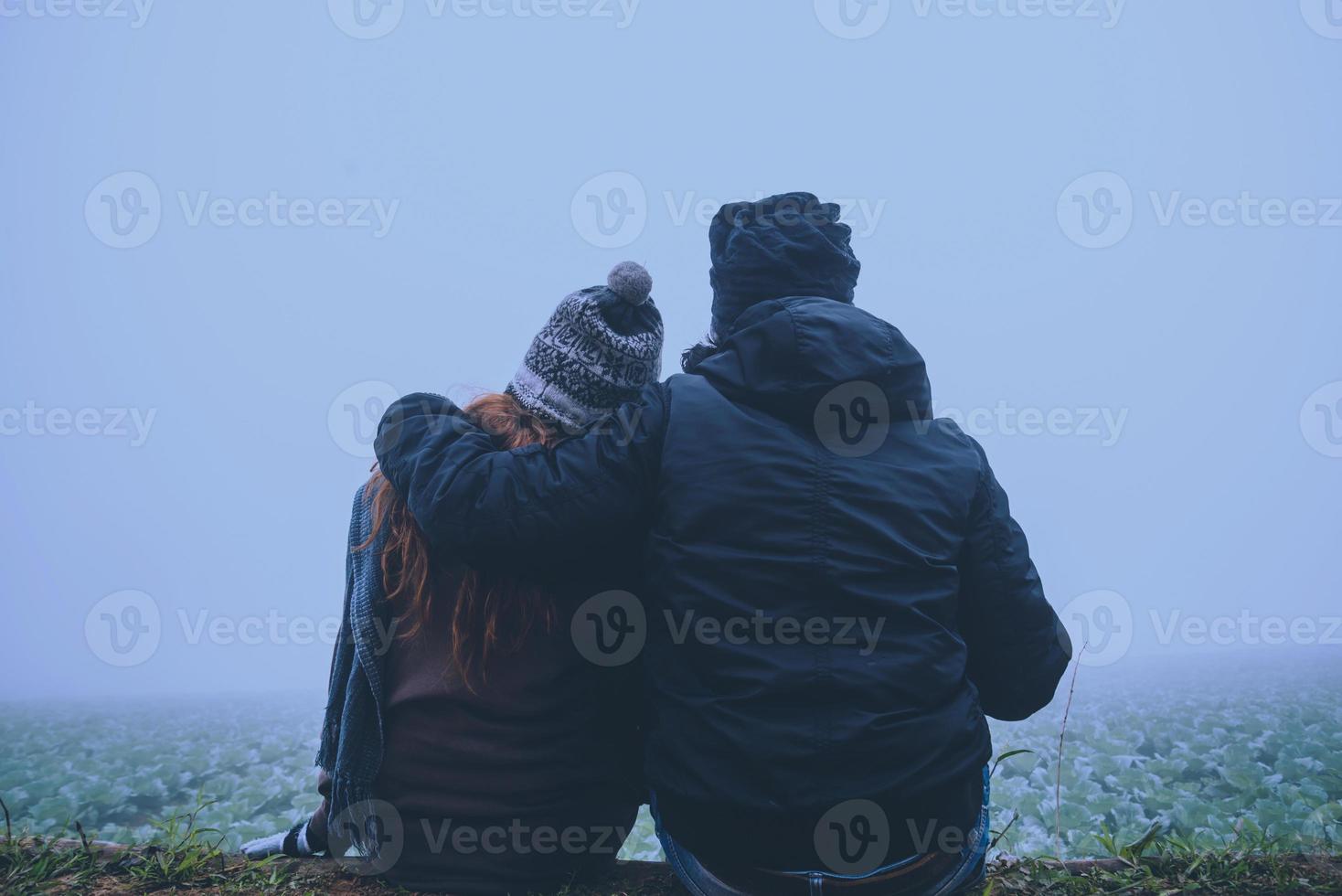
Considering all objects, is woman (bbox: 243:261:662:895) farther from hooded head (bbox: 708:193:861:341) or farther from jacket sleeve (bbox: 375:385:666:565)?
hooded head (bbox: 708:193:861:341)

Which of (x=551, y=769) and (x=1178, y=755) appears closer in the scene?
(x=551, y=769)

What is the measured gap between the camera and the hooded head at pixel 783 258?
1665mm

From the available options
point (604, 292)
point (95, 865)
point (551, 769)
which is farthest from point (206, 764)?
point (604, 292)

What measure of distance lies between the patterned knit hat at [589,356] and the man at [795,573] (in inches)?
7.6

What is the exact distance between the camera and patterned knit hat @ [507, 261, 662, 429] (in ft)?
5.51

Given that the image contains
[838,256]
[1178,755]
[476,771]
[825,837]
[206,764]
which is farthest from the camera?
[206,764]

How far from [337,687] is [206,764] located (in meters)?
2.62

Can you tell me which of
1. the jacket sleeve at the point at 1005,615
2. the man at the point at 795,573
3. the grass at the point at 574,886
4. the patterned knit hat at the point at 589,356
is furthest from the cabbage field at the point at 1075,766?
the patterned knit hat at the point at 589,356

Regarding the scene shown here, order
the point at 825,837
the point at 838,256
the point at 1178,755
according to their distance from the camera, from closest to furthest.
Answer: the point at 825,837, the point at 838,256, the point at 1178,755

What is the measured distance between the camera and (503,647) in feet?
5.20

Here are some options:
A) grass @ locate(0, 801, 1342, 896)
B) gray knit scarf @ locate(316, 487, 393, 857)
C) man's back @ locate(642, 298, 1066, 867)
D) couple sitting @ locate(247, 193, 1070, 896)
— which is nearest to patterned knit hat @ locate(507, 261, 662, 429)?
couple sitting @ locate(247, 193, 1070, 896)

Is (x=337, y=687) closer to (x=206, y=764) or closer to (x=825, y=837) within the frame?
(x=825, y=837)

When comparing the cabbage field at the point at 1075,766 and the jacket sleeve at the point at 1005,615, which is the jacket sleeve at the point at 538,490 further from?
the cabbage field at the point at 1075,766

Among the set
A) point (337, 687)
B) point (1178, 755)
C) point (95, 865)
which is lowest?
point (1178, 755)
